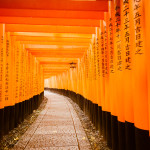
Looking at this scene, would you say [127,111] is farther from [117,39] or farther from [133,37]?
[117,39]

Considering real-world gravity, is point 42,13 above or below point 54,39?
above

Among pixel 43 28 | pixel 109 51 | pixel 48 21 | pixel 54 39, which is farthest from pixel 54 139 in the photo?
pixel 54 39

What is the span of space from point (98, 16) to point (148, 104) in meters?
4.04

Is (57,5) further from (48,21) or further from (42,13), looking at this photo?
(48,21)

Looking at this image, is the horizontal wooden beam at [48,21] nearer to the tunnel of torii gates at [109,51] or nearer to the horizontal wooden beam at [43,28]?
the tunnel of torii gates at [109,51]

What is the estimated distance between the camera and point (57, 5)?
17.1 ft

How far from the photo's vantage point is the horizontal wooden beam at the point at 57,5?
5141 millimetres

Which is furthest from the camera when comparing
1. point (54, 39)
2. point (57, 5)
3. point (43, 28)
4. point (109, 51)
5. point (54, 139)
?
point (54, 39)

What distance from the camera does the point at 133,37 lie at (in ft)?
10.3

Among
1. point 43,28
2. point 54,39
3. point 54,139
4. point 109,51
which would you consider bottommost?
point 54,139

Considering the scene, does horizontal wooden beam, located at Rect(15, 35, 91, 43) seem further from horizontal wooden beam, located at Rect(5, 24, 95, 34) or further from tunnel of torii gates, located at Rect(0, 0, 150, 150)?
horizontal wooden beam, located at Rect(5, 24, 95, 34)

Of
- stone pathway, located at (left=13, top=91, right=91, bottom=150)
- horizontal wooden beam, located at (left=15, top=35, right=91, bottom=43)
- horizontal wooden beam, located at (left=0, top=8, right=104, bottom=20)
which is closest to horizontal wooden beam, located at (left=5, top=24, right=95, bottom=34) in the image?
horizontal wooden beam, located at (left=15, top=35, right=91, bottom=43)

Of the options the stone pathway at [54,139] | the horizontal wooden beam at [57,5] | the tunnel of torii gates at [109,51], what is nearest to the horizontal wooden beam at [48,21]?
the tunnel of torii gates at [109,51]

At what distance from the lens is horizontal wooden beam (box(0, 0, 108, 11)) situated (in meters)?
5.14
